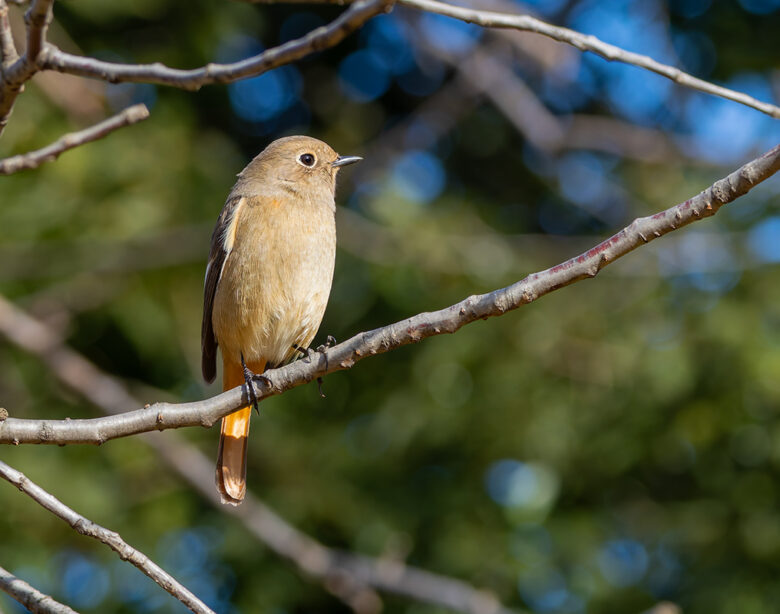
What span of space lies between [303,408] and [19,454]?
190 cm

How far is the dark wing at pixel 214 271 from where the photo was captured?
4.63 meters

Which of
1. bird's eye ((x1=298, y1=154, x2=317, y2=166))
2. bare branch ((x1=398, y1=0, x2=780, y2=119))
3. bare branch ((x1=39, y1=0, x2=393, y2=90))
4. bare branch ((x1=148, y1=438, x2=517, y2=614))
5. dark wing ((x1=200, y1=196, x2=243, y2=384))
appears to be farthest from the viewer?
bare branch ((x1=148, y1=438, x2=517, y2=614))

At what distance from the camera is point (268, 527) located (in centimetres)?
603

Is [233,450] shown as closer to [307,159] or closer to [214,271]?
[214,271]

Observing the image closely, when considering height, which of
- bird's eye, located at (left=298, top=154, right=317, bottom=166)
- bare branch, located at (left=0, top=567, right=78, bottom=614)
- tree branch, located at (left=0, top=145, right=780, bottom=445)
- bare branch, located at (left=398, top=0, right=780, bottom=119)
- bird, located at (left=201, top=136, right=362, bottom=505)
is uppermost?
bird's eye, located at (left=298, top=154, right=317, bottom=166)

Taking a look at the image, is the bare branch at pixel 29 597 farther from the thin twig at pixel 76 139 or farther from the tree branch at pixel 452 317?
the thin twig at pixel 76 139

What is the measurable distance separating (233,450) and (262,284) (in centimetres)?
80

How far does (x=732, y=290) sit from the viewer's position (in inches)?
249

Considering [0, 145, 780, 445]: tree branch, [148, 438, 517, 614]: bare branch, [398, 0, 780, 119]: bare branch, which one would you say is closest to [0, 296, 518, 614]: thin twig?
[148, 438, 517, 614]: bare branch

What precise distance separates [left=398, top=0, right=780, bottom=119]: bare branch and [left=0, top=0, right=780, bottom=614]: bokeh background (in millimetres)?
3650

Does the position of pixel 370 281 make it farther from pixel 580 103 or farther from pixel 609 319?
pixel 580 103

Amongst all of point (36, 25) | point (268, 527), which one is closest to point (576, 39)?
point (36, 25)

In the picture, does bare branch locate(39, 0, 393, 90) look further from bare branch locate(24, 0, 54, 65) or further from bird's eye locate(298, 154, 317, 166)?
bird's eye locate(298, 154, 317, 166)

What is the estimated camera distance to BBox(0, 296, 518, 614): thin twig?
5860mm
